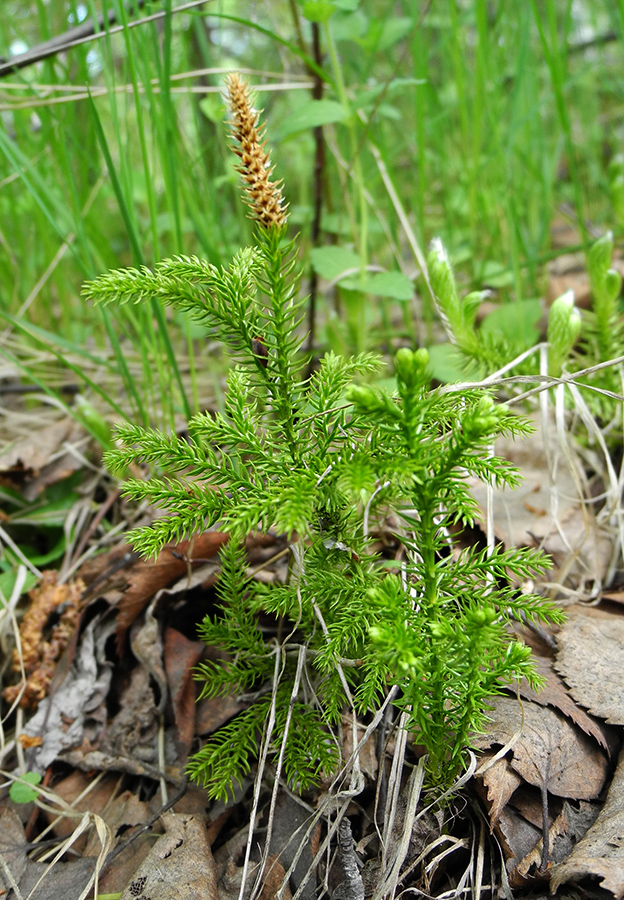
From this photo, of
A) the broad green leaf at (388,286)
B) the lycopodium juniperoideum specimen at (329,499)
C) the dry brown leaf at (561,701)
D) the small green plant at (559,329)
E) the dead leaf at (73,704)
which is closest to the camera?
the lycopodium juniperoideum specimen at (329,499)

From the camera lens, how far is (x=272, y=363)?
3.07ft

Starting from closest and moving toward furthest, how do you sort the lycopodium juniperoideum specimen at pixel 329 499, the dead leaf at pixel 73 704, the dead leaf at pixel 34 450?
the lycopodium juniperoideum specimen at pixel 329 499, the dead leaf at pixel 73 704, the dead leaf at pixel 34 450

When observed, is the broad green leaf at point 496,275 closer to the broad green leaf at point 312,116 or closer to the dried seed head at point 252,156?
the broad green leaf at point 312,116

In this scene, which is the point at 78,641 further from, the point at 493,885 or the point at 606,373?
the point at 606,373

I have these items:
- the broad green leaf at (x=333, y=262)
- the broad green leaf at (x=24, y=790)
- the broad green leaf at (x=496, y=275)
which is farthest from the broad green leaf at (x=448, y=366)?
the broad green leaf at (x=24, y=790)

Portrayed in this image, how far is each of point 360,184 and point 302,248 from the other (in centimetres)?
96

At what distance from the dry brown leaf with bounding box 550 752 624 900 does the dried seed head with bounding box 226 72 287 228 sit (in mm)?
953

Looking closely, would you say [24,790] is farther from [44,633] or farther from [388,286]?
[388,286]

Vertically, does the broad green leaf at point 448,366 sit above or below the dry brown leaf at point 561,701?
above

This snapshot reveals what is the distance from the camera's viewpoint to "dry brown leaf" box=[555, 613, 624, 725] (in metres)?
1.04

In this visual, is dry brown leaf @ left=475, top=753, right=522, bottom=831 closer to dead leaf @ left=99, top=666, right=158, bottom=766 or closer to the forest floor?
the forest floor

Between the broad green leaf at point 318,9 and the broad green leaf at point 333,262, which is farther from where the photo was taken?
the broad green leaf at point 333,262

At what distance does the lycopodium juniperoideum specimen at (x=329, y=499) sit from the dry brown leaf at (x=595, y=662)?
9.3 inches

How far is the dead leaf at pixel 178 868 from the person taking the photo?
0.96m
